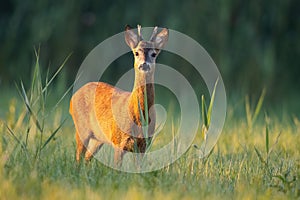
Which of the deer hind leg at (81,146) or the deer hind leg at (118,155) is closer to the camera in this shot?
the deer hind leg at (118,155)

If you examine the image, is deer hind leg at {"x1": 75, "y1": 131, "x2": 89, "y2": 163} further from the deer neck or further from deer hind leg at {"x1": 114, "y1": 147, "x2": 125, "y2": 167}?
the deer neck

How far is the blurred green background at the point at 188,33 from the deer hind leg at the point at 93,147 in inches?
175

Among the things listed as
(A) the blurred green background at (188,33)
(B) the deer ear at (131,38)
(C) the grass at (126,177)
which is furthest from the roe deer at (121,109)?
(A) the blurred green background at (188,33)

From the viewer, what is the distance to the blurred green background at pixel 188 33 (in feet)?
36.6

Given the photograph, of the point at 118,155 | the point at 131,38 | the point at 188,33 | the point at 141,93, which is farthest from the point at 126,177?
the point at 188,33

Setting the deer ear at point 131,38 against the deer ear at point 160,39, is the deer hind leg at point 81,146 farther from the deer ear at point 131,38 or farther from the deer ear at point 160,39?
the deer ear at point 160,39

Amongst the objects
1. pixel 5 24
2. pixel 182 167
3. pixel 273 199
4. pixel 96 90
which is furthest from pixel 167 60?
pixel 273 199

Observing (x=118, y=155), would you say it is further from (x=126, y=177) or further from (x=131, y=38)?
(x=131, y=38)

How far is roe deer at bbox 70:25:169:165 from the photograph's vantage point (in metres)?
5.63

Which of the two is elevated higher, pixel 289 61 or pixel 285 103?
pixel 289 61

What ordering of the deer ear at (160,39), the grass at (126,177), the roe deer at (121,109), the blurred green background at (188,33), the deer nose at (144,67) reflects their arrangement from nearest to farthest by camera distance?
the grass at (126,177), the deer nose at (144,67), the roe deer at (121,109), the deer ear at (160,39), the blurred green background at (188,33)

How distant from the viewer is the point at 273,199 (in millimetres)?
4734

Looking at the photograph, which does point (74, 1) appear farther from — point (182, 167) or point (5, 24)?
point (182, 167)

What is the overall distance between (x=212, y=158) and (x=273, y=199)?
1.45 metres
